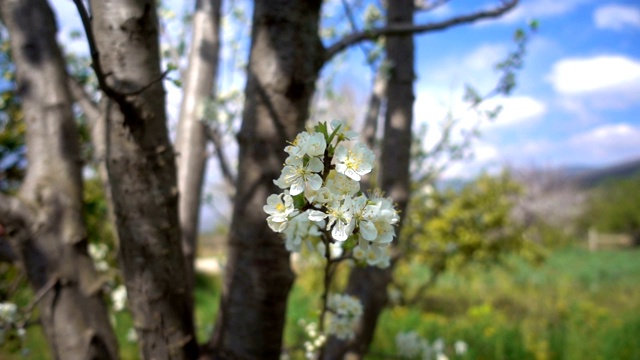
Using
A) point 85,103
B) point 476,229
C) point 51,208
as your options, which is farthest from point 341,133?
point 476,229

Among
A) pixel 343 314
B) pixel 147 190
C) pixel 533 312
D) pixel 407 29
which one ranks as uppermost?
Result: pixel 407 29

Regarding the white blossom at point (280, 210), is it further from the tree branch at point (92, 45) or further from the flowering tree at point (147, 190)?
the tree branch at point (92, 45)

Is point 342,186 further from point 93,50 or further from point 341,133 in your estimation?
point 93,50

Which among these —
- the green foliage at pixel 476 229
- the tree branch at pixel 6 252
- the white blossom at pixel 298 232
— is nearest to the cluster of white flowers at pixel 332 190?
Answer: the white blossom at pixel 298 232

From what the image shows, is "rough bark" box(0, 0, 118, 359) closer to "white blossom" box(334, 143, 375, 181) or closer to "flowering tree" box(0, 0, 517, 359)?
"flowering tree" box(0, 0, 517, 359)

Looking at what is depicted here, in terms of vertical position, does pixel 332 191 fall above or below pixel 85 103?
below

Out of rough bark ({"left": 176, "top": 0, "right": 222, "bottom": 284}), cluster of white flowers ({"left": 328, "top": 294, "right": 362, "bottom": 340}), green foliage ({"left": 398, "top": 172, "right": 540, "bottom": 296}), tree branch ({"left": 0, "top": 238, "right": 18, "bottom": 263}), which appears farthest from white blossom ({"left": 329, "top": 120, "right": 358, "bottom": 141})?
green foliage ({"left": 398, "top": 172, "right": 540, "bottom": 296})

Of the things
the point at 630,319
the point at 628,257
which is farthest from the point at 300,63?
the point at 628,257
